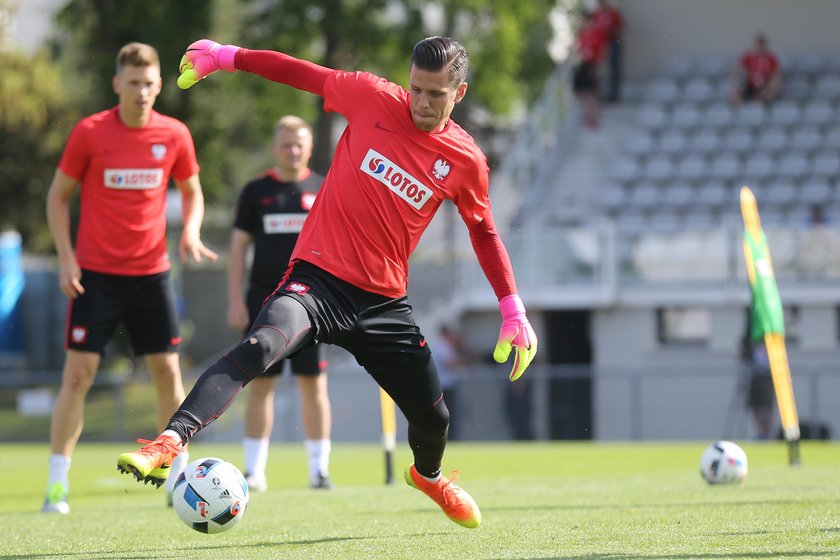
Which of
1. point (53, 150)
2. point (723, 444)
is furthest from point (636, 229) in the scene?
point (53, 150)

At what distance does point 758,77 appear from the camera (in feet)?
82.3

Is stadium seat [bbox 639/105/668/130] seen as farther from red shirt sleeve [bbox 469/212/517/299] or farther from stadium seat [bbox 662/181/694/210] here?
red shirt sleeve [bbox 469/212/517/299]

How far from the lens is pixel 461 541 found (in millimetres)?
6309

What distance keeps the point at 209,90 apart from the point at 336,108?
2668 centimetres

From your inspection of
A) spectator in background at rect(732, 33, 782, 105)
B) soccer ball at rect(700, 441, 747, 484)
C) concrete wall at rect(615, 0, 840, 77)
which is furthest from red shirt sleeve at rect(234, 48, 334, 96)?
concrete wall at rect(615, 0, 840, 77)

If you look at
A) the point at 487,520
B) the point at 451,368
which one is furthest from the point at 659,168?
the point at 487,520

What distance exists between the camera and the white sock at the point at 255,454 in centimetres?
972

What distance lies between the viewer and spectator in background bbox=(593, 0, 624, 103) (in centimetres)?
2700

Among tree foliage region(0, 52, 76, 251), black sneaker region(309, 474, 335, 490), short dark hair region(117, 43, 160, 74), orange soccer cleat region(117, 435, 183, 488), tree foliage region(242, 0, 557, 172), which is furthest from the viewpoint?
tree foliage region(0, 52, 76, 251)

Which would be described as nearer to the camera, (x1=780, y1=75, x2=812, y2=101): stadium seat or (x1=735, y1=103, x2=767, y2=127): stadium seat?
(x1=735, y1=103, x2=767, y2=127): stadium seat

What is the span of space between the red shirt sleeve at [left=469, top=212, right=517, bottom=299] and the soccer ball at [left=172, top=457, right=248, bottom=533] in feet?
5.02

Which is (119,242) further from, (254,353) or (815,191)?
(815,191)

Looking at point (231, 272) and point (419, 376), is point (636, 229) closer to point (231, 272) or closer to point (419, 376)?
point (231, 272)

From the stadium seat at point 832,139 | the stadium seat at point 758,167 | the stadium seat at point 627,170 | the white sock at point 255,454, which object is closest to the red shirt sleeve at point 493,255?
the white sock at point 255,454
